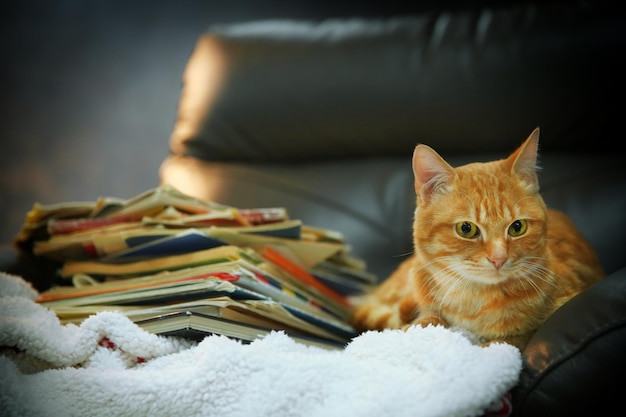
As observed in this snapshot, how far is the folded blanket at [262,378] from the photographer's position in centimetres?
81

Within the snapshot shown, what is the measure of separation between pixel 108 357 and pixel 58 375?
3.4 inches

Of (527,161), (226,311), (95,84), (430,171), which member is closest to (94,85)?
(95,84)

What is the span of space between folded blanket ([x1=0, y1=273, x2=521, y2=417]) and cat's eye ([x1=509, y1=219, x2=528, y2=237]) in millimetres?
181

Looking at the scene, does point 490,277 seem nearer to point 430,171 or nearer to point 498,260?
point 498,260

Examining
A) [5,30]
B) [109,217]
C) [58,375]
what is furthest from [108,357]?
[5,30]

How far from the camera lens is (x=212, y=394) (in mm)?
863

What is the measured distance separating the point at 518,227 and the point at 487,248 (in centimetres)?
7

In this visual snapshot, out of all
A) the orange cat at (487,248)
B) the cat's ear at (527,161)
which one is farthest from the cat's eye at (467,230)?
the cat's ear at (527,161)

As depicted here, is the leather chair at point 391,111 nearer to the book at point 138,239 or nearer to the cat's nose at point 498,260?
the book at point 138,239

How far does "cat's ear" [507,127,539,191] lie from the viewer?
0.95 metres

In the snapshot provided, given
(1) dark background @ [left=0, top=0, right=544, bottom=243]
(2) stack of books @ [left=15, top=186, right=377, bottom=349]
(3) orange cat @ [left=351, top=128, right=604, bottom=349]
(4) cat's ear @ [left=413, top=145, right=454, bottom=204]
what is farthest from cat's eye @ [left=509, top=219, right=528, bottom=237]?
(1) dark background @ [left=0, top=0, right=544, bottom=243]

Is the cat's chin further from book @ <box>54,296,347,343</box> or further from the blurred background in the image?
the blurred background

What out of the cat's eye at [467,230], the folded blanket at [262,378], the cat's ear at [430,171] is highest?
the cat's ear at [430,171]

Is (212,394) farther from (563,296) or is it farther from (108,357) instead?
(563,296)
